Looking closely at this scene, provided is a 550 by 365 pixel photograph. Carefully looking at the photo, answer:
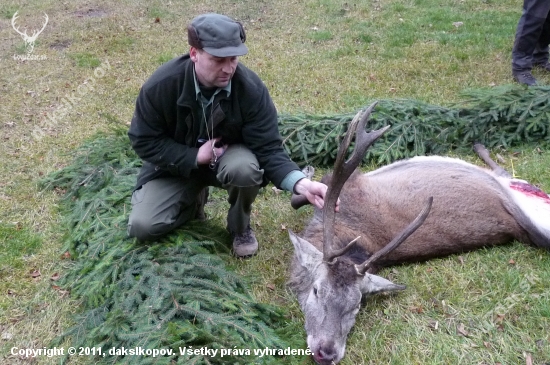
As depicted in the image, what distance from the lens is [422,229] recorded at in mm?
4285

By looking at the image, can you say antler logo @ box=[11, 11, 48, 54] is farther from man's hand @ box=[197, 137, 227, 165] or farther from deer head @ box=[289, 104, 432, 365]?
deer head @ box=[289, 104, 432, 365]

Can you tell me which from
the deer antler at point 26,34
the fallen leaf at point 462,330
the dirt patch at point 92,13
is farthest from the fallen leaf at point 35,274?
the dirt patch at point 92,13

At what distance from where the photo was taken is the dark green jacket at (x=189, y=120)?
3.84 metres

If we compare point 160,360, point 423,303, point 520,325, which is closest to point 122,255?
point 160,360

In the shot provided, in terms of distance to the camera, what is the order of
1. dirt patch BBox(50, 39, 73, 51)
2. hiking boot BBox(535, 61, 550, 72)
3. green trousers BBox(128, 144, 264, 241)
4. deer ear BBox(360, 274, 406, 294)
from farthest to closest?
dirt patch BBox(50, 39, 73, 51)
hiking boot BBox(535, 61, 550, 72)
green trousers BBox(128, 144, 264, 241)
deer ear BBox(360, 274, 406, 294)

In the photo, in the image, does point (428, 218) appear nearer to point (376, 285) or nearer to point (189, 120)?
point (376, 285)

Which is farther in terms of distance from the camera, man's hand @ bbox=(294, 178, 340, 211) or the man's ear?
man's hand @ bbox=(294, 178, 340, 211)

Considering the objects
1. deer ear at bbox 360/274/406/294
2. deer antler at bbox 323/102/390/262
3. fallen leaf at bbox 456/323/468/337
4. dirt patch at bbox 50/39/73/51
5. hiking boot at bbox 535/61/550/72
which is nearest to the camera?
deer antler at bbox 323/102/390/262

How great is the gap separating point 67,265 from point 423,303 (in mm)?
2863

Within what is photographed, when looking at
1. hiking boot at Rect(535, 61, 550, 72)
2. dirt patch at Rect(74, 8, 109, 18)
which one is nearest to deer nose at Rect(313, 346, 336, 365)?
hiking boot at Rect(535, 61, 550, 72)

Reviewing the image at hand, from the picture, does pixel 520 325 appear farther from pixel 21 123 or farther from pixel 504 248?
pixel 21 123

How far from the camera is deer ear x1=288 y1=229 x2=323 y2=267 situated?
404 cm

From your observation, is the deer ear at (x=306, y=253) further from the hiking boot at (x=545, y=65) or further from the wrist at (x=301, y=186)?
the hiking boot at (x=545, y=65)

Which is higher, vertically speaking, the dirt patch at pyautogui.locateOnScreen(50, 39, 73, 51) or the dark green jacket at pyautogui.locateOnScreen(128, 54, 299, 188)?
the dark green jacket at pyautogui.locateOnScreen(128, 54, 299, 188)
